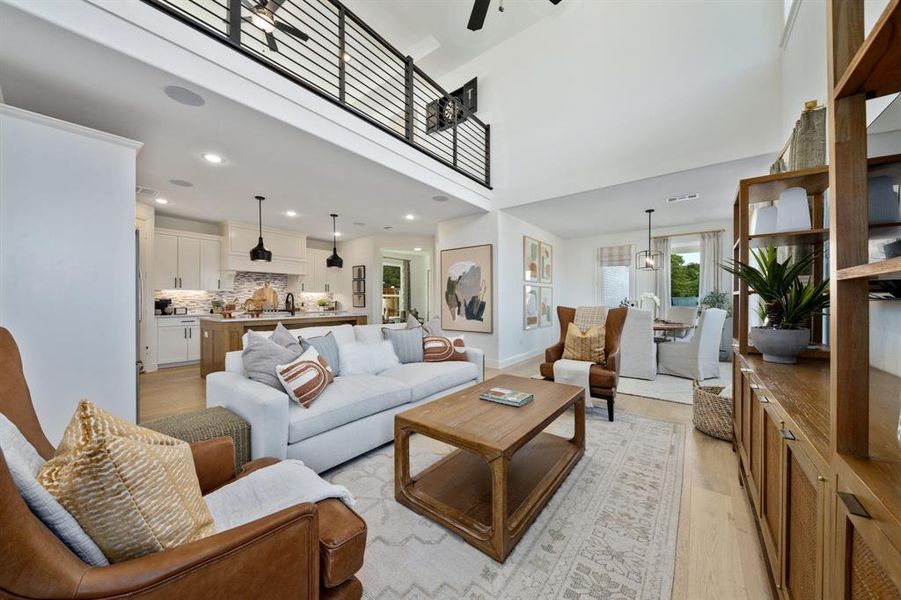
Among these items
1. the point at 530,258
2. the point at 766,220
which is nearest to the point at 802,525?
the point at 766,220

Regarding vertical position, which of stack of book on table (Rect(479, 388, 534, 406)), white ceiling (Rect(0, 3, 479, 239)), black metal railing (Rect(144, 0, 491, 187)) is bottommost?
stack of book on table (Rect(479, 388, 534, 406))

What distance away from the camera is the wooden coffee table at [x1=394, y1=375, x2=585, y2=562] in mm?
1486

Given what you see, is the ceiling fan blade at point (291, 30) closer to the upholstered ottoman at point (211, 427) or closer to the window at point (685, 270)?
the upholstered ottoman at point (211, 427)

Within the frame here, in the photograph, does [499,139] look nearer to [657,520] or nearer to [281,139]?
[281,139]

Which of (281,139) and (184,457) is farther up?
(281,139)

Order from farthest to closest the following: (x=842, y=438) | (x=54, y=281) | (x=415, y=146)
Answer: (x=415, y=146) → (x=54, y=281) → (x=842, y=438)

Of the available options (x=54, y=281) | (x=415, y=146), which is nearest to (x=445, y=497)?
(x=54, y=281)

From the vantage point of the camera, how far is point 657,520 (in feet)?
5.57

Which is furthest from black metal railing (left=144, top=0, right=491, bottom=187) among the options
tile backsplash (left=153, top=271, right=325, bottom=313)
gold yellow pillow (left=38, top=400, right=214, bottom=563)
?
tile backsplash (left=153, top=271, right=325, bottom=313)

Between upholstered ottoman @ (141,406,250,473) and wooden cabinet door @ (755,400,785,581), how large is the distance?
2.29m

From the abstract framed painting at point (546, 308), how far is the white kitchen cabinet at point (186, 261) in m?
6.30

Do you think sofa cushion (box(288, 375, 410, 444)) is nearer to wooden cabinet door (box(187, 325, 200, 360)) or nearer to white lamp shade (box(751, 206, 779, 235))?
white lamp shade (box(751, 206, 779, 235))

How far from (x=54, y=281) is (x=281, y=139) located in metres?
1.87

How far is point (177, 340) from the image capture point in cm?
557
